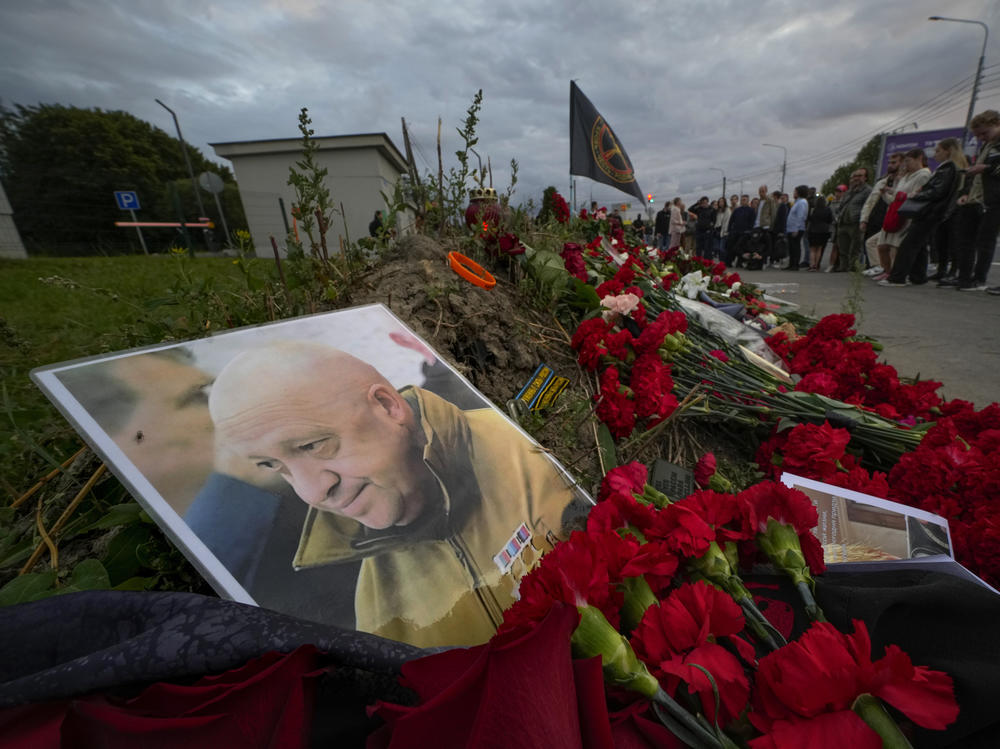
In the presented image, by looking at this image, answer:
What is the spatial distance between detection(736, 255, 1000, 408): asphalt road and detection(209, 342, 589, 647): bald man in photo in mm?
2494

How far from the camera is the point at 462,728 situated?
0.30m

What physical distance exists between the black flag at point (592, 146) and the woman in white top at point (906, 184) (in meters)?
3.96

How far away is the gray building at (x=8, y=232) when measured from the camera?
10258 millimetres

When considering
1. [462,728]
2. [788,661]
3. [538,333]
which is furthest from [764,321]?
[462,728]

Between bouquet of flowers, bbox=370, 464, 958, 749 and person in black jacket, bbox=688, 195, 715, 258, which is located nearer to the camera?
bouquet of flowers, bbox=370, 464, 958, 749

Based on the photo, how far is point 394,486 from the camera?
31.0 inches

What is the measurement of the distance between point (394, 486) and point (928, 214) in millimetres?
7427

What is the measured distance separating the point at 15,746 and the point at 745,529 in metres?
0.81

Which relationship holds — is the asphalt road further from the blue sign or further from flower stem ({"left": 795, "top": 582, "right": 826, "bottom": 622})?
the blue sign

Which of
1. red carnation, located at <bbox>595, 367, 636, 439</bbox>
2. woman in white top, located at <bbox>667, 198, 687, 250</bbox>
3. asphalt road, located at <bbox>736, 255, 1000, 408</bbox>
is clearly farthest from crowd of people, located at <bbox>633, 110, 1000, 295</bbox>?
red carnation, located at <bbox>595, 367, 636, 439</bbox>

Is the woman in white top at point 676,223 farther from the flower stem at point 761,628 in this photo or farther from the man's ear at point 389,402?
the flower stem at point 761,628

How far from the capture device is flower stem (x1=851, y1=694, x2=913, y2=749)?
1.22 ft

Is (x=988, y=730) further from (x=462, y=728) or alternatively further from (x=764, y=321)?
(x=764, y=321)

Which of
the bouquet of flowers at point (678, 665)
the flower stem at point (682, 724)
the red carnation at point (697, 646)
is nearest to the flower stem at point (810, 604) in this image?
the bouquet of flowers at point (678, 665)
